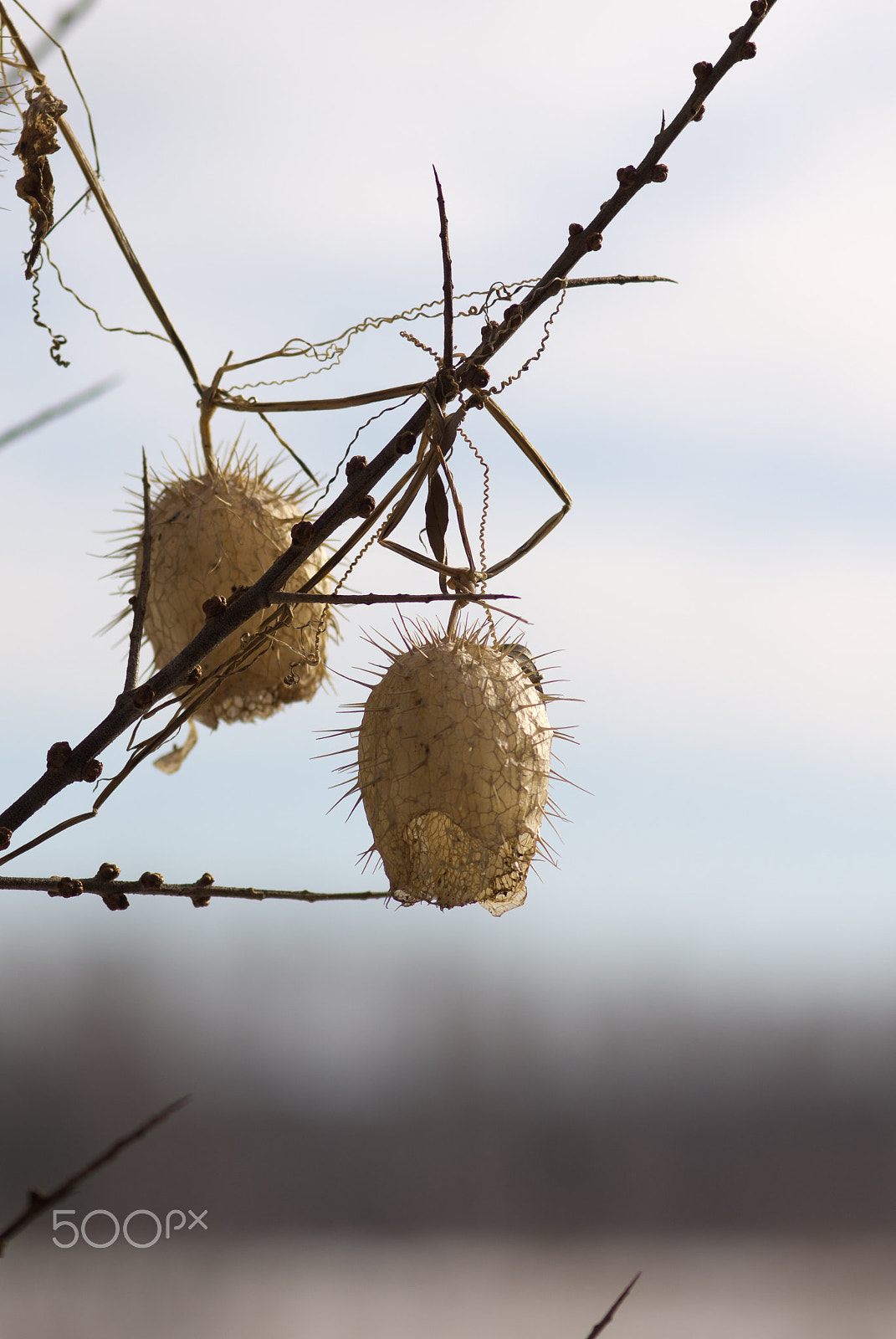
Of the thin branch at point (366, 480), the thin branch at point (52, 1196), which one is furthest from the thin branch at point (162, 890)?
the thin branch at point (52, 1196)

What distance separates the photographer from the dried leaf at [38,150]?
120 cm

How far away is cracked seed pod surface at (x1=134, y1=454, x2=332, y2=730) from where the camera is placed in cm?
153

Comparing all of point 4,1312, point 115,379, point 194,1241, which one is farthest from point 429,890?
point 194,1241

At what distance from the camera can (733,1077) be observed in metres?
34.4

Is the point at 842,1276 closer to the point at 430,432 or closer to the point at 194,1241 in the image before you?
the point at 194,1241

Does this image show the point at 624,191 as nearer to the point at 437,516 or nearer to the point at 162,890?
the point at 437,516

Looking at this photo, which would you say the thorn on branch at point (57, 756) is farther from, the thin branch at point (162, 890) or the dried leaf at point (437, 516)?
the dried leaf at point (437, 516)

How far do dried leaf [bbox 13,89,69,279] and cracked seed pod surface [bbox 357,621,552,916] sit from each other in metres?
0.59

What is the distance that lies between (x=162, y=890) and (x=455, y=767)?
0.32 meters

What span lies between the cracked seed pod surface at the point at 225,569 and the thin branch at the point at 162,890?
33cm

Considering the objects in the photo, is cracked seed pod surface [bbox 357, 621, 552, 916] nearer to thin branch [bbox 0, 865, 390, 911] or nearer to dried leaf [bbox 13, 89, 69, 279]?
thin branch [bbox 0, 865, 390, 911]

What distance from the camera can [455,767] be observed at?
4.36ft

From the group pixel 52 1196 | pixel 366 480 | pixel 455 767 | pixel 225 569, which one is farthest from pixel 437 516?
pixel 52 1196

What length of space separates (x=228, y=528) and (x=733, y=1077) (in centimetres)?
3552
